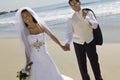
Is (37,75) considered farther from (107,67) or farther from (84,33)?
(107,67)

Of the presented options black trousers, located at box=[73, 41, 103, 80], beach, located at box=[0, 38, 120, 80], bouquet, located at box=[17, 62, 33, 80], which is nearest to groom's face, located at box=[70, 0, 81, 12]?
black trousers, located at box=[73, 41, 103, 80]

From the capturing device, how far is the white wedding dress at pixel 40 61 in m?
7.32

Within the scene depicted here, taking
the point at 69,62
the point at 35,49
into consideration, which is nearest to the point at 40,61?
the point at 35,49

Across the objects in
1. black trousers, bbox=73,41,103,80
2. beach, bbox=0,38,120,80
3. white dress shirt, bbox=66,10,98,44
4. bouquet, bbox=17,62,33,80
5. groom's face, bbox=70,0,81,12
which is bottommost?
beach, bbox=0,38,120,80

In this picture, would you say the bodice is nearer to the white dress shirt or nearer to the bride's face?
the bride's face

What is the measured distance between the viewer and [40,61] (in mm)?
7371

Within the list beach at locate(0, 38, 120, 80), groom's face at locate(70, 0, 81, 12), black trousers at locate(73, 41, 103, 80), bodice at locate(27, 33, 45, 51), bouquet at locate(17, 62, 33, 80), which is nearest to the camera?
bouquet at locate(17, 62, 33, 80)

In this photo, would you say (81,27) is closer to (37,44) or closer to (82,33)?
(82,33)

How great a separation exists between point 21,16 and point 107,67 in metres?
4.62

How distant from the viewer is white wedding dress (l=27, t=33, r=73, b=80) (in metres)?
7.32

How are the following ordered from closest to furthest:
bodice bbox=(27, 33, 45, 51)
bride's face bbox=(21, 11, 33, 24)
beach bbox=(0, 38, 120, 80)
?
bride's face bbox=(21, 11, 33, 24) → bodice bbox=(27, 33, 45, 51) → beach bbox=(0, 38, 120, 80)

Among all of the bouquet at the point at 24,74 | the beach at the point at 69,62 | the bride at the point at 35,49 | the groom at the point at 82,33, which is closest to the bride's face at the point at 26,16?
the bride at the point at 35,49

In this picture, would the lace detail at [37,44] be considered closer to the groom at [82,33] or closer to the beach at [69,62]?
the groom at [82,33]

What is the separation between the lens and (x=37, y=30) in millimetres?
7418
